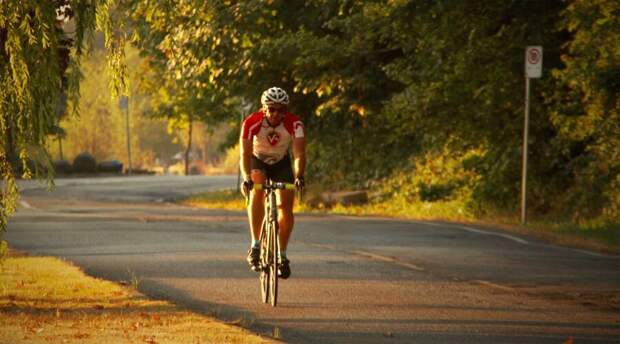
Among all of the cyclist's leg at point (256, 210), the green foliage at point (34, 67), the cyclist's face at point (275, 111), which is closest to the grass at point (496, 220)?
the cyclist's leg at point (256, 210)

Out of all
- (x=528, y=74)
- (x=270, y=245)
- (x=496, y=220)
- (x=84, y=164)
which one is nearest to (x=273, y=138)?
(x=270, y=245)

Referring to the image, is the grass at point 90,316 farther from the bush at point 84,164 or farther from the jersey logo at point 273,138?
the bush at point 84,164

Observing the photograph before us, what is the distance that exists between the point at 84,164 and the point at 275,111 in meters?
52.0

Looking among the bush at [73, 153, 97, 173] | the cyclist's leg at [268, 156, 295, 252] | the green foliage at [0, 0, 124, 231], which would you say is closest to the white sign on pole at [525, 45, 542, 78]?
the cyclist's leg at [268, 156, 295, 252]

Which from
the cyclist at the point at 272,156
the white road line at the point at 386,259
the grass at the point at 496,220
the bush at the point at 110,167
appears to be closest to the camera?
the cyclist at the point at 272,156

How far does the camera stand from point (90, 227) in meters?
24.2

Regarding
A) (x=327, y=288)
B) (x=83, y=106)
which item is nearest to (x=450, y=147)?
(x=327, y=288)

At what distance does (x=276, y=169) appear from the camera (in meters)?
12.8

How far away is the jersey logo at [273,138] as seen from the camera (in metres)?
12.5

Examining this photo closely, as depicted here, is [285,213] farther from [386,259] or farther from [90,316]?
[386,259]

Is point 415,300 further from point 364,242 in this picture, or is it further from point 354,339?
point 364,242

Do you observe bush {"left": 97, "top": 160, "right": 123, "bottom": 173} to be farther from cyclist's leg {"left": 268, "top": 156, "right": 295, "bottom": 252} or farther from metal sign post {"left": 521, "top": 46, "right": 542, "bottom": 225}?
cyclist's leg {"left": 268, "top": 156, "right": 295, "bottom": 252}

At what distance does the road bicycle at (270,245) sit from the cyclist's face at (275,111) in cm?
59

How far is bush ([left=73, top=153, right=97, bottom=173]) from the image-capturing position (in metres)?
63.1
